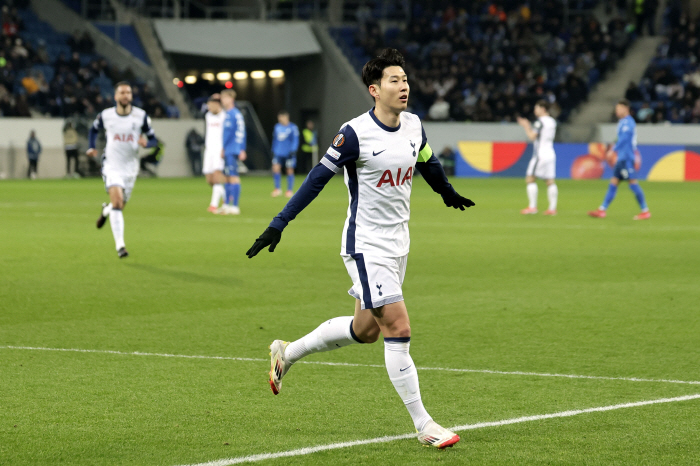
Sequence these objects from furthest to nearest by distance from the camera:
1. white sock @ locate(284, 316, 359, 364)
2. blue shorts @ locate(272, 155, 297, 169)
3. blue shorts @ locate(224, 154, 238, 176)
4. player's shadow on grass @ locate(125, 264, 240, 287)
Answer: blue shorts @ locate(272, 155, 297, 169) < blue shorts @ locate(224, 154, 238, 176) < player's shadow on grass @ locate(125, 264, 240, 287) < white sock @ locate(284, 316, 359, 364)

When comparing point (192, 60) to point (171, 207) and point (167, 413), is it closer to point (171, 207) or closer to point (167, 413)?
point (171, 207)

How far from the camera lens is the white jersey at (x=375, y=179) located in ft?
17.4

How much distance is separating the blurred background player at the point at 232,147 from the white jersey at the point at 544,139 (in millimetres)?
6028

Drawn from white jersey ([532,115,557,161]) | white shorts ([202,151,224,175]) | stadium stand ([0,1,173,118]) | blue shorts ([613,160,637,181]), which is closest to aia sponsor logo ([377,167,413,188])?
blue shorts ([613,160,637,181])

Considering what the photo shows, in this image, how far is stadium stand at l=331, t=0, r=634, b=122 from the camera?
4334 cm

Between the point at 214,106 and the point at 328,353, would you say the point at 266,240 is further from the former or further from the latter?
the point at 214,106

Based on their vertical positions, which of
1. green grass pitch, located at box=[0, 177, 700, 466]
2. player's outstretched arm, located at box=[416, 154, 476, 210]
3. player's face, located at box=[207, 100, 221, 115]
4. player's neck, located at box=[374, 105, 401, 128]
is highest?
player's face, located at box=[207, 100, 221, 115]

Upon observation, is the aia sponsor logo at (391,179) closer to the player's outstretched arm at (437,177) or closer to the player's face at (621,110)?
the player's outstretched arm at (437,177)

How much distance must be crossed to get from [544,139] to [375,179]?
1588cm

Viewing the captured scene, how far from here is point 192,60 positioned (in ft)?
155

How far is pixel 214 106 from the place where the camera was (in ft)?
66.7

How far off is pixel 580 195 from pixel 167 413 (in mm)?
23342

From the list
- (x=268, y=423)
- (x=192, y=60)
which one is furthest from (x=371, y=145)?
(x=192, y=60)

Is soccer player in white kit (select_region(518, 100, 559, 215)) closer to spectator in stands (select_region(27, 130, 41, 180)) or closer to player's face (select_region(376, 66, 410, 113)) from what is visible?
player's face (select_region(376, 66, 410, 113))
